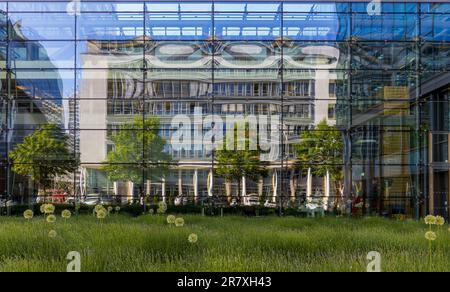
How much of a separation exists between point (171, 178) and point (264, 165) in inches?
105

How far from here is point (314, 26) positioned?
17.6 meters

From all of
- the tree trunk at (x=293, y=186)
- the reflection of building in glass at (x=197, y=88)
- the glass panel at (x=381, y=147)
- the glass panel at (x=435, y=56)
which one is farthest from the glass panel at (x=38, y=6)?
the glass panel at (x=435, y=56)

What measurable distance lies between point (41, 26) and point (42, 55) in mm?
864

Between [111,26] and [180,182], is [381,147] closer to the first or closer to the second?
[180,182]

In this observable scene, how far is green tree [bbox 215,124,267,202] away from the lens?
56.4ft

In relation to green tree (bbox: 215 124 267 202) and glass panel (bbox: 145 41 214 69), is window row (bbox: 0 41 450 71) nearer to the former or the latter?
glass panel (bbox: 145 41 214 69)

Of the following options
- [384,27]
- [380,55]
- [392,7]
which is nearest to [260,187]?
[380,55]

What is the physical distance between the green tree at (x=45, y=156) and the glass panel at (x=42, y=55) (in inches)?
70.3

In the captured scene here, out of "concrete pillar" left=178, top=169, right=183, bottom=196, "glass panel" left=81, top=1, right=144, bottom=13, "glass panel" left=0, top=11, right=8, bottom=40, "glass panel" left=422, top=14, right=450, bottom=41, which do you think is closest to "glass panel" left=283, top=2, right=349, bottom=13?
"glass panel" left=422, top=14, right=450, bottom=41

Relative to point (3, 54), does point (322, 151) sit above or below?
below

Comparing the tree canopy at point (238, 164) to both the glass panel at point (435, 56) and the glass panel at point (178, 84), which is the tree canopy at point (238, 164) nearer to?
the glass panel at point (178, 84)

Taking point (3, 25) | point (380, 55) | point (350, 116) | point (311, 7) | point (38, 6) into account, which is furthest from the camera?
point (38, 6)

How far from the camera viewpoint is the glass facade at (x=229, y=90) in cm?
1703

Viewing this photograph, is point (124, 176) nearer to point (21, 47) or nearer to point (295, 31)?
point (21, 47)
